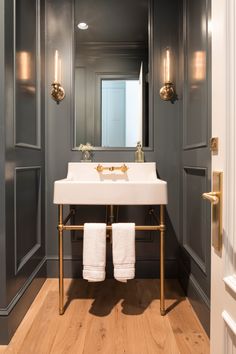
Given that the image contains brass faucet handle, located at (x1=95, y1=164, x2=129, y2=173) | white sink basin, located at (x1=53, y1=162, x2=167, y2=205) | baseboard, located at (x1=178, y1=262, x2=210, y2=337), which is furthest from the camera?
brass faucet handle, located at (x1=95, y1=164, x2=129, y2=173)

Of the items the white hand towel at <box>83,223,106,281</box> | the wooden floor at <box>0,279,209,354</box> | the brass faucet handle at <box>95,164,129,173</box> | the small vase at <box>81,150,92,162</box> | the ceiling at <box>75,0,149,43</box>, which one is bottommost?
the wooden floor at <box>0,279,209,354</box>

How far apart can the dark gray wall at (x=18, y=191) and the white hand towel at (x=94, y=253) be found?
358 millimetres

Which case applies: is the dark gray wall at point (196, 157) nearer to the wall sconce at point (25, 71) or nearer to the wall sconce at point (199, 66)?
the wall sconce at point (199, 66)

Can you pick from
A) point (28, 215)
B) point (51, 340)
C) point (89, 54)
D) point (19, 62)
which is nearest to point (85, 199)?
point (28, 215)

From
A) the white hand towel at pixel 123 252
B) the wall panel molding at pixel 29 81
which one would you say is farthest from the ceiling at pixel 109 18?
the white hand towel at pixel 123 252

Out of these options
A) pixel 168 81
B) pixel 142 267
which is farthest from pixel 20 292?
pixel 168 81

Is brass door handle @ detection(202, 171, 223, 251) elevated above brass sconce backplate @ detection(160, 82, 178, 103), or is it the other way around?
brass sconce backplate @ detection(160, 82, 178, 103)

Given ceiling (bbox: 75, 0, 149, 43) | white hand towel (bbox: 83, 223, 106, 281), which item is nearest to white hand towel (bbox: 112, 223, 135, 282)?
white hand towel (bbox: 83, 223, 106, 281)

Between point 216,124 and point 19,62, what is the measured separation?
1.26 m

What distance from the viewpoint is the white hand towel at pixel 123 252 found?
4.99 ft

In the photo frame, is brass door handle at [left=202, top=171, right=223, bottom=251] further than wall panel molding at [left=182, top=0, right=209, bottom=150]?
No

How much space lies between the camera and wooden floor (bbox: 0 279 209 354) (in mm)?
1320

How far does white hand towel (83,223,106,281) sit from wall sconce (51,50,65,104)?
103cm

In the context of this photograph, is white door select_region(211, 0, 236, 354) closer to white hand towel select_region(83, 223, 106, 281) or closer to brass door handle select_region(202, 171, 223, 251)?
brass door handle select_region(202, 171, 223, 251)
